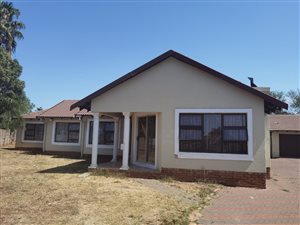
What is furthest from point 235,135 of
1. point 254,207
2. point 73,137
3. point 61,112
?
point 61,112

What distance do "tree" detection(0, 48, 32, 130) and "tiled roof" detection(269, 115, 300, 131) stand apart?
24128 mm

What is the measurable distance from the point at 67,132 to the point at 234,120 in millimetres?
13483

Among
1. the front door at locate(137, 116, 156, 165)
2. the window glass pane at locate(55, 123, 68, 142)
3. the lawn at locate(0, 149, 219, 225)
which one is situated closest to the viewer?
the lawn at locate(0, 149, 219, 225)

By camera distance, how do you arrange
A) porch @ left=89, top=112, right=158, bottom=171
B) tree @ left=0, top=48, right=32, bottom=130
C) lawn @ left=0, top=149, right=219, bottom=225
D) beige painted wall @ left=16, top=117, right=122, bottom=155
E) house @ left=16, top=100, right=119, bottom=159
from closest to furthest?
lawn @ left=0, top=149, right=219, bottom=225 < porch @ left=89, top=112, right=158, bottom=171 < house @ left=16, top=100, right=119, bottom=159 < beige painted wall @ left=16, top=117, right=122, bottom=155 < tree @ left=0, top=48, right=32, bottom=130

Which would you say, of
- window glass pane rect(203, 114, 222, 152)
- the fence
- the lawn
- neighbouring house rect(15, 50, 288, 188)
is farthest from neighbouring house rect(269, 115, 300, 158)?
the fence

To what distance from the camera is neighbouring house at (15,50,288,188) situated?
36.4ft

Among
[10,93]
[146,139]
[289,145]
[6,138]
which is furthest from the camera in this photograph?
[6,138]

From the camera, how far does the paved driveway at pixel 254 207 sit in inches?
261

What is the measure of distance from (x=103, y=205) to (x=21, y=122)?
17926 millimetres

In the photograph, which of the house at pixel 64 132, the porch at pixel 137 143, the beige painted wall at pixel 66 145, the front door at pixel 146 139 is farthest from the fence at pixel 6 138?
the front door at pixel 146 139

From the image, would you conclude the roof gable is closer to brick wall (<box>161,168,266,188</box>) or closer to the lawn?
brick wall (<box>161,168,266,188</box>)

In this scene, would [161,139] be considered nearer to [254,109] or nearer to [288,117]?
[254,109]

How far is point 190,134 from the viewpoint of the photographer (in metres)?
11.8

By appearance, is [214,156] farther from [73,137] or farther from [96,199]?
[73,137]
